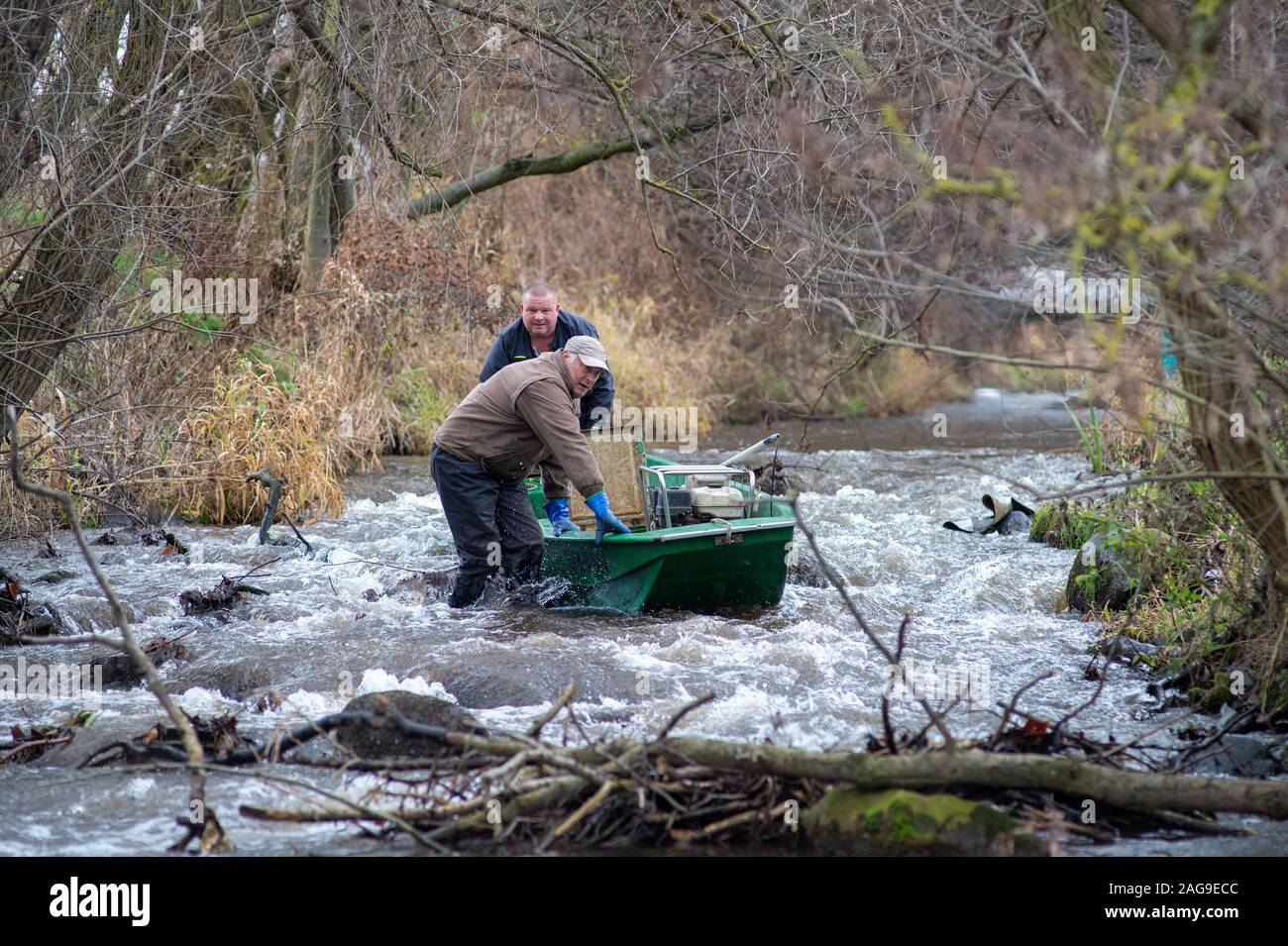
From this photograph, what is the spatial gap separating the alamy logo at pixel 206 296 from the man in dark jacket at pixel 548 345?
6.64 ft

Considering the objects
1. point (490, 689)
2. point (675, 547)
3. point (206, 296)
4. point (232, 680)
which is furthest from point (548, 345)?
point (206, 296)

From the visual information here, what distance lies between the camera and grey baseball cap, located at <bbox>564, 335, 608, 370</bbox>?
7.64m

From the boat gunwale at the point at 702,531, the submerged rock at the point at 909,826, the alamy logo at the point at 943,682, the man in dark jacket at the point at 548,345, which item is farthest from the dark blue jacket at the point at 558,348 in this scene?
the submerged rock at the point at 909,826

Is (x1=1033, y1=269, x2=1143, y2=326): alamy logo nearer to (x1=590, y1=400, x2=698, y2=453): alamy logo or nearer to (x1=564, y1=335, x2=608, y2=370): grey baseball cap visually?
(x1=564, y1=335, x2=608, y2=370): grey baseball cap

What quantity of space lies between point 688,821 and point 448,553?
269 inches

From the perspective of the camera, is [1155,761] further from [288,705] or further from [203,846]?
[288,705]

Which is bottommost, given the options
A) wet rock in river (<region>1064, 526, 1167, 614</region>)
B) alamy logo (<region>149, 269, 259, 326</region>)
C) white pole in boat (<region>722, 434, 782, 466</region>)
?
wet rock in river (<region>1064, 526, 1167, 614</region>)

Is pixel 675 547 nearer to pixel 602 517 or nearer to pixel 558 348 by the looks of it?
pixel 602 517

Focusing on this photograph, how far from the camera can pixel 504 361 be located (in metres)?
8.81

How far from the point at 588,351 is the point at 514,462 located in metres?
0.94

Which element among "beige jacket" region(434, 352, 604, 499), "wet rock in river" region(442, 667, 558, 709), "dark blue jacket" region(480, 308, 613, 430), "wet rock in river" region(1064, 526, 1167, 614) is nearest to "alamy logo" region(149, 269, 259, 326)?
"beige jacket" region(434, 352, 604, 499)

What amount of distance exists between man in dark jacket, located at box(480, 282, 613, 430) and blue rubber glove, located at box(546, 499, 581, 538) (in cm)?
56

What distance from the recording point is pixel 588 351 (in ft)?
25.3
